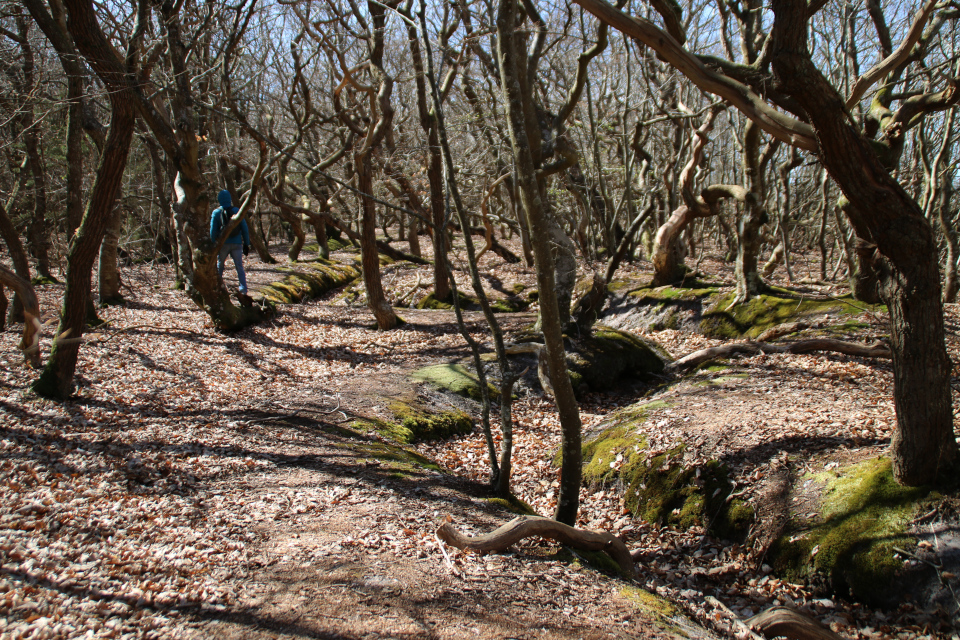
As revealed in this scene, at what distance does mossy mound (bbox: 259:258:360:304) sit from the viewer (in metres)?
13.4

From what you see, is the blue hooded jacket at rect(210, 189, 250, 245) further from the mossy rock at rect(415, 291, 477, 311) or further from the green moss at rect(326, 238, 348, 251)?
the green moss at rect(326, 238, 348, 251)

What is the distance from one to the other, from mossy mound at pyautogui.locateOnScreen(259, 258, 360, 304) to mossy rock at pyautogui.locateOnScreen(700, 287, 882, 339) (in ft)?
30.1

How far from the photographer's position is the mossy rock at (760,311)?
374 inches

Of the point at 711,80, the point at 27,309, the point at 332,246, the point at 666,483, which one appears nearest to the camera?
the point at 711,80

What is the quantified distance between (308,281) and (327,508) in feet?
39.9

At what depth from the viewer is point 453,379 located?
326 inches

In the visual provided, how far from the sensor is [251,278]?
47.3 feet

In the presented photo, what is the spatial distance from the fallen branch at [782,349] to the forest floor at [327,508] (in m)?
0.18

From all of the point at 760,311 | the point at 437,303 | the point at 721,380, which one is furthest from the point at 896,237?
the point at 437,303

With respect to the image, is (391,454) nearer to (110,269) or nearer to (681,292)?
(110,269)

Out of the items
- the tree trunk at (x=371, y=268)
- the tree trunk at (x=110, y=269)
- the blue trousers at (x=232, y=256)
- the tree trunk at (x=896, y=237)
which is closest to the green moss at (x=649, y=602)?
the tree trunk at (x=896, y=237)

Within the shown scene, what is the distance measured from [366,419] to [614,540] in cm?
322

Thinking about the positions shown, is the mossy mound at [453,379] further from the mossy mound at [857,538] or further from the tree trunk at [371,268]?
the mossy mound at [857,538]

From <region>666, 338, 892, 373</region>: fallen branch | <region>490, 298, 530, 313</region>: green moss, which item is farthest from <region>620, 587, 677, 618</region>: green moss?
<region>490, 298, 530, 313</region>: green moss
